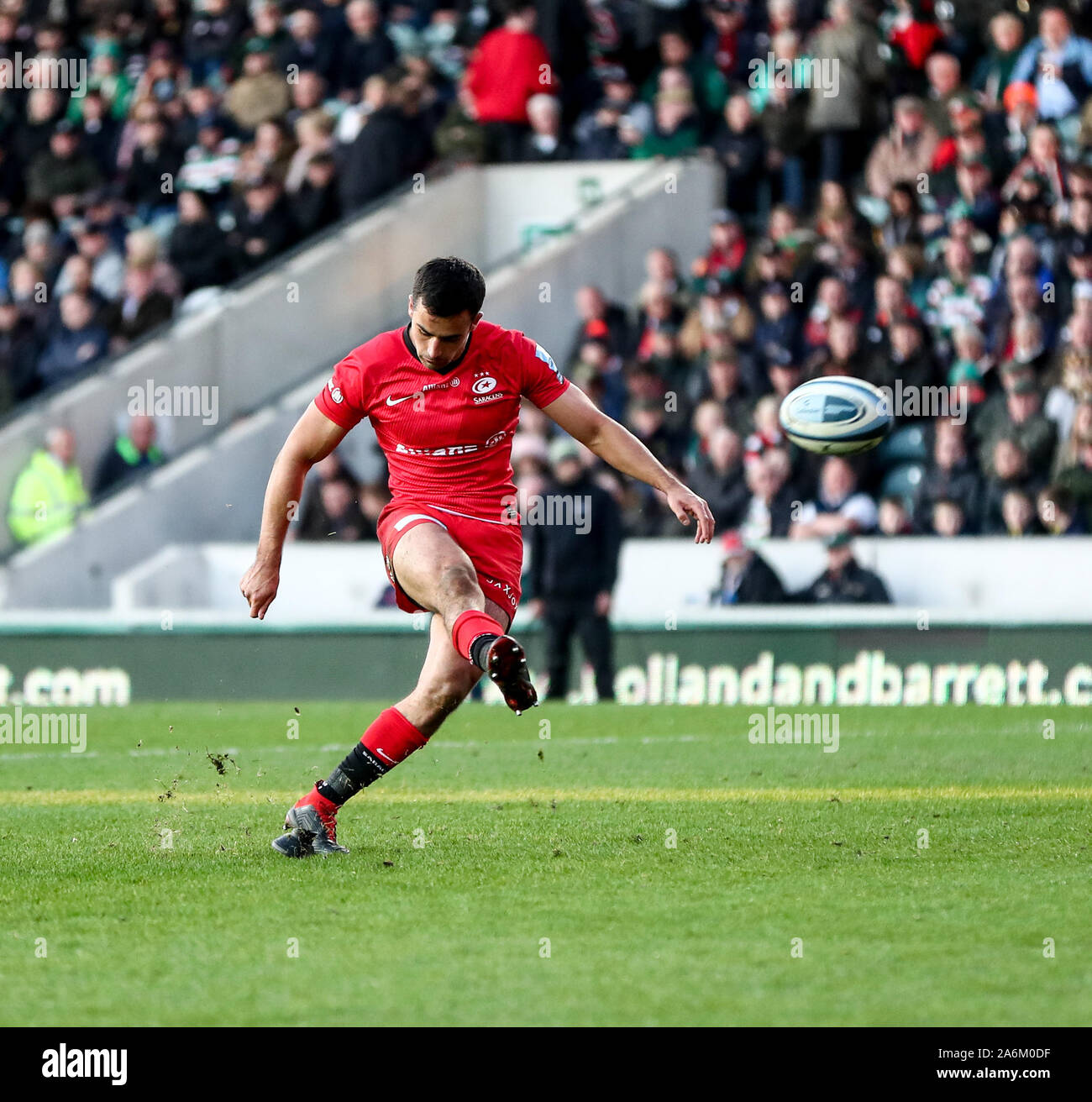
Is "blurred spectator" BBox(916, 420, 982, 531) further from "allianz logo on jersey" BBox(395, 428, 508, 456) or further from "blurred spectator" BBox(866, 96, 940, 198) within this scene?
"allianz logo on jersey" BBox(395, 428, 508, 456)

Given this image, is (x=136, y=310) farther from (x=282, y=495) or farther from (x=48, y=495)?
(x=282, y=495)

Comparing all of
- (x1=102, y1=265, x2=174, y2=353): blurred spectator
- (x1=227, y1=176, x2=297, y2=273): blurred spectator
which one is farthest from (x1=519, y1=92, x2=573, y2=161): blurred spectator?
(x1=102, y1=265, x2=174, y2=353): blurred spectator

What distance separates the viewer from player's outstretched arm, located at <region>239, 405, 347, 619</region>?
284 inches

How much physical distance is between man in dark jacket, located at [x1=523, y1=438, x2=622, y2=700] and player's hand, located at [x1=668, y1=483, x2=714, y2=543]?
791cm

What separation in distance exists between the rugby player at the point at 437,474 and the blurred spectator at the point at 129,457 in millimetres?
11187

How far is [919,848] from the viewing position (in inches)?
291

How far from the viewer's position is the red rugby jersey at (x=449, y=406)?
733 cm

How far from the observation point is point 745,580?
1522cm

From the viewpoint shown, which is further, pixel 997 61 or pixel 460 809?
pixel 997 61
